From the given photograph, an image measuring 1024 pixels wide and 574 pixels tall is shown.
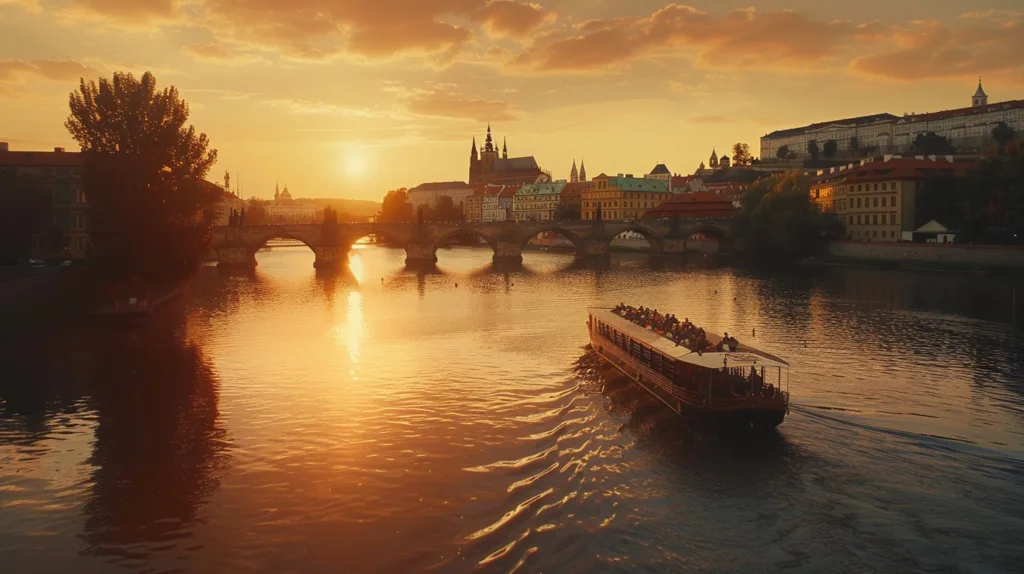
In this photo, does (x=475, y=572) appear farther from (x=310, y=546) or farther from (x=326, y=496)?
(x=326, y=496)

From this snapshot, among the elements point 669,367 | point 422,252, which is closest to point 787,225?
point 422,252

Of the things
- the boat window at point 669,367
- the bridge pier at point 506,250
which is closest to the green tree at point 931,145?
the bridge pier at point 506,250

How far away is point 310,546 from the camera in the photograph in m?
15.6

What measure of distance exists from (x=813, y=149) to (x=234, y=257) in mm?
143045

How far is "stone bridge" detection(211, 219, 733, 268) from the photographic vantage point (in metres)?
98.4

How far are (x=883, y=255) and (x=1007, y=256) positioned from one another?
12954mm

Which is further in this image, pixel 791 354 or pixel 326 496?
pixel 791 354

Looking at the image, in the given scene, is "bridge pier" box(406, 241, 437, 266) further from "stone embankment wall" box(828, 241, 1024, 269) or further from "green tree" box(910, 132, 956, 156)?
"green tree" box(910, 132, 956, 156)

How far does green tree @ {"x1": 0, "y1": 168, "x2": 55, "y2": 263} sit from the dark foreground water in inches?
807

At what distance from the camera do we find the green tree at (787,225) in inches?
3396

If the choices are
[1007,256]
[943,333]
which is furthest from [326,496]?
[1007,256]

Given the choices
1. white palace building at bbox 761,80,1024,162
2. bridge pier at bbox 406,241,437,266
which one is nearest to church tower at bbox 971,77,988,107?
white palace building at bbox 761,80,1024,162

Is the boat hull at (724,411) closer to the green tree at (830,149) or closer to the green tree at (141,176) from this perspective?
the green tree at (141,176)

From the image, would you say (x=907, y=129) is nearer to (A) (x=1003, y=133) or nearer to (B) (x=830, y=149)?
(B) (x=830, y=149)
